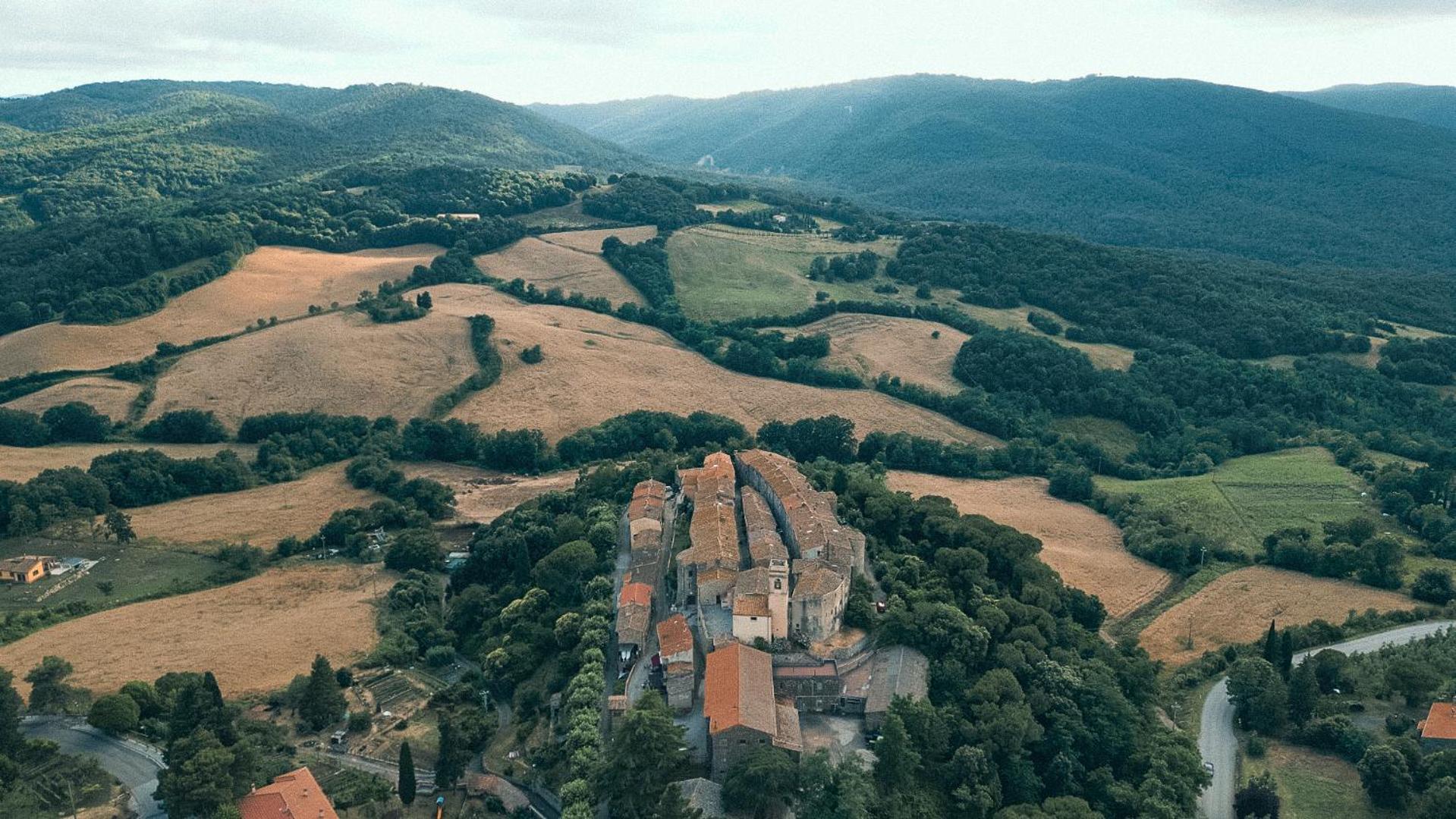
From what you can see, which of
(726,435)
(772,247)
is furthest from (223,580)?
(772,247)

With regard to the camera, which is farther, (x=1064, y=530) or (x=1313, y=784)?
(x=1064, y=530)

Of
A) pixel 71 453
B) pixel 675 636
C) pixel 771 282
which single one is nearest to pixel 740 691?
pixel 675 636

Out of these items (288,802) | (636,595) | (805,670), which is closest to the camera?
(288,802)

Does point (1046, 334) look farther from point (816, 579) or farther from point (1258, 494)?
point (816, 579)

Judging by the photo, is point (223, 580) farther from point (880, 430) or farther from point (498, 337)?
point (880, 430)

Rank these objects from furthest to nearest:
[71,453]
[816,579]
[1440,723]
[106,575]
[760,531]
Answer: [71,453]
[106,575]
[760,531]
[816,579]
[1440,723]

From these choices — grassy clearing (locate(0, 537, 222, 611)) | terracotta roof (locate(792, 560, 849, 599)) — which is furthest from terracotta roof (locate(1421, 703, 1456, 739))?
grassy clearing (locate(0, 537, 222, 611))

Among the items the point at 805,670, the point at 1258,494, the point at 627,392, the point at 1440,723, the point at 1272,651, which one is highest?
the point at 805,670

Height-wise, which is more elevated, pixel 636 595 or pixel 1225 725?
pixel 636 595
